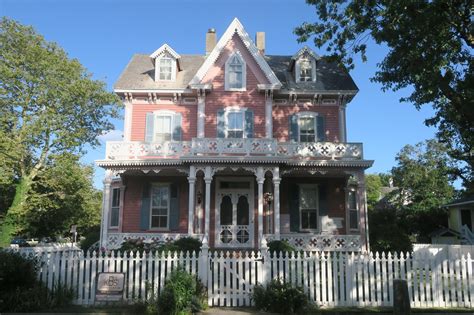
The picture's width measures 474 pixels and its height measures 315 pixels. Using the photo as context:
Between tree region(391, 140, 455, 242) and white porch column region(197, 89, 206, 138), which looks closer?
white porch column region(197, 89, 206, 138)

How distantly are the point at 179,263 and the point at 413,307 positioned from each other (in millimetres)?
6081

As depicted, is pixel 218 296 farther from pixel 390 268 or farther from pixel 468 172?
pixel 468 172

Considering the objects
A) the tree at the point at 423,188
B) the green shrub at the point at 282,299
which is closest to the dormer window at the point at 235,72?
the green shrub at the point at 282,299

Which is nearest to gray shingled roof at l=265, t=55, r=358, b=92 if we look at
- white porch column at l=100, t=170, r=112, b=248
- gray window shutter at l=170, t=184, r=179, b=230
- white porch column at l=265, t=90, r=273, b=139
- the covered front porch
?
white porch column at l=265, t=90, r=273, b=139

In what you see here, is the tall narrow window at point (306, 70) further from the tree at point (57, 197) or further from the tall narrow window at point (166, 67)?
the tree at point (57, 197)

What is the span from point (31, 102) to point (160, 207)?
16.2 m

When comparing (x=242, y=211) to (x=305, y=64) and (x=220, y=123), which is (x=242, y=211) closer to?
(x=220, y=123)

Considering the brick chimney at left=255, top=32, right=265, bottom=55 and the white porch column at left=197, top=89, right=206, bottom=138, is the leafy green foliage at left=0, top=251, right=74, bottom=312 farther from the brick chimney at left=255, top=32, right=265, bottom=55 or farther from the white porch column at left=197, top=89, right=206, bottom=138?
the brick chimney at left=255, top=32, right=265, bottom=55

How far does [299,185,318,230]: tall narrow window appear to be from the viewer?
1989cm

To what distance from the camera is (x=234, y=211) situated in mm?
19547

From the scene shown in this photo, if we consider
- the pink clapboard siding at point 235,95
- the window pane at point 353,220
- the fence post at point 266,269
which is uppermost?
the pink clapboard siding at point 235,95

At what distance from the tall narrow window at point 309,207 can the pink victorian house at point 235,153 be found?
0.16 feet

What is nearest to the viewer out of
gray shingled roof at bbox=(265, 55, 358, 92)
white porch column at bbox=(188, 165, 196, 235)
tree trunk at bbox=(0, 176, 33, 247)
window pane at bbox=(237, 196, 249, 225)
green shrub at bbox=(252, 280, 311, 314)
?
green shrub at bbox=(252, 280, 311, 314)

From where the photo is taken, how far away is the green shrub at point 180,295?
30.1 ft
